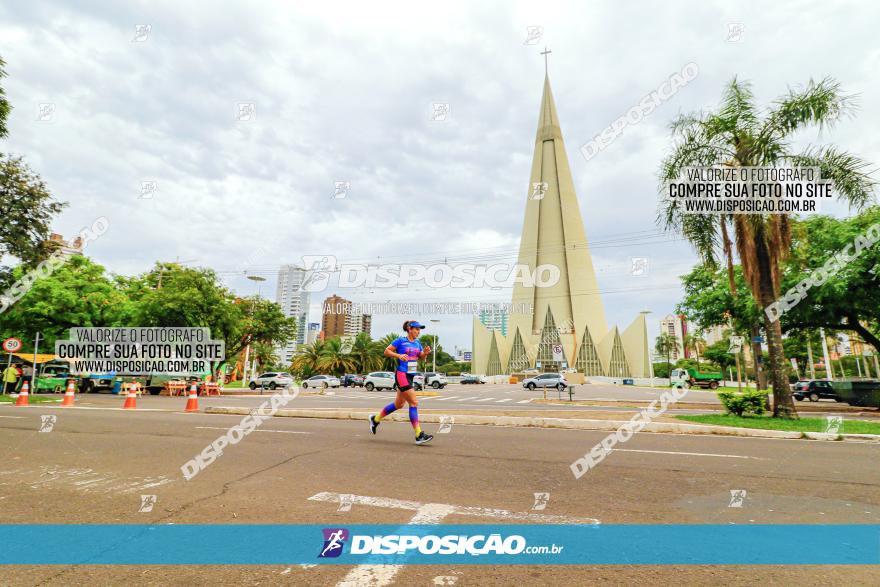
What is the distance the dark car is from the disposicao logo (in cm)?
3562

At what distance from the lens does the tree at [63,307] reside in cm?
3033

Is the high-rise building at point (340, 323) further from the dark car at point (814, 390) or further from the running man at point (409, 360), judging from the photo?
the running man at point (409, 360)

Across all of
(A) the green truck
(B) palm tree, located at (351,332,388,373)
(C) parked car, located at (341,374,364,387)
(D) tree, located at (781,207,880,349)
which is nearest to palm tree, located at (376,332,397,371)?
(B) palm tree, located at (351,332,388,373)

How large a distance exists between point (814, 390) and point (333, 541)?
39162 millimetres

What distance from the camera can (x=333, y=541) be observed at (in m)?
3.23

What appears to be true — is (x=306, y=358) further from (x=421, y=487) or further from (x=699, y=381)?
(x=421, y=487)

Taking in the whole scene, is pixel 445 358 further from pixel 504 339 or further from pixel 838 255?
pixel 838 255

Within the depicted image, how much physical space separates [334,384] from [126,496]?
41364 millimetres

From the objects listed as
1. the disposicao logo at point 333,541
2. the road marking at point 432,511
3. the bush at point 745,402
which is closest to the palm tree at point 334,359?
the bush at point 745,402

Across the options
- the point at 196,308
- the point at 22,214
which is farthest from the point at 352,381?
the point at 22,214

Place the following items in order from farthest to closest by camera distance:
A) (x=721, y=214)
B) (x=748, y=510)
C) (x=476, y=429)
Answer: (x=721, y=214), (x=476, y=429), (x=748, y=510)

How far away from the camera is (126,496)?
Result: 4430 mm

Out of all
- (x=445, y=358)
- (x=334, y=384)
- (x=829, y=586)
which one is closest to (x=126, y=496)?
(x=829, y=586)

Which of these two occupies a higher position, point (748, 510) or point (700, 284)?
point (700, 284)
